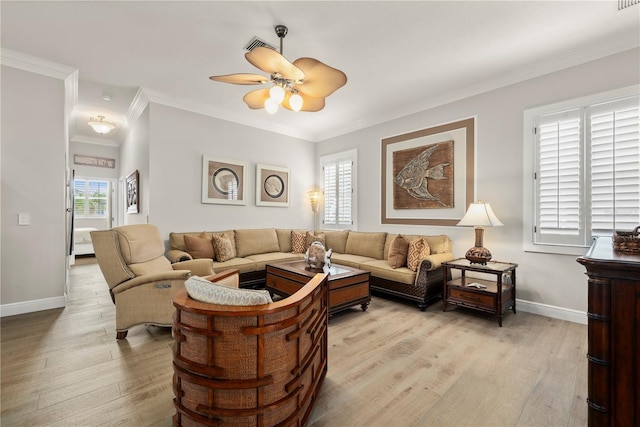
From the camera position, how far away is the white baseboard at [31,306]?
3.11m

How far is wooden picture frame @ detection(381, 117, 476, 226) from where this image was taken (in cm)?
391

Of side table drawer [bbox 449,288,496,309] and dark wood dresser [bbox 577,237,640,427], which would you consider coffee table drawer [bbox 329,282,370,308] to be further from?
dark wood dresser [bbox 577,237,640,427]

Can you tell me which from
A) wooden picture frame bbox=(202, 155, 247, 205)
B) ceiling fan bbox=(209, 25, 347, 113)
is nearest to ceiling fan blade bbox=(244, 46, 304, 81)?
ceiling fan bbox=(209, 25, 347, 113)

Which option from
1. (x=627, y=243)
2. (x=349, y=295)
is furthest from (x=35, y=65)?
(x=627, y=243)

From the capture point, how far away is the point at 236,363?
1.25 meters

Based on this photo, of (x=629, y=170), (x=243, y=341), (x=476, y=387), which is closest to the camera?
(x=243, y=341)

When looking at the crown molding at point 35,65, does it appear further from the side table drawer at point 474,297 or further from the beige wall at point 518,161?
the side table drawer at point 474,297

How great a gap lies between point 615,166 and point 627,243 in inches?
76.8

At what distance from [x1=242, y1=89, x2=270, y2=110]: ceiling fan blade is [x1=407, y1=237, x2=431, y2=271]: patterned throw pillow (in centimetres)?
258

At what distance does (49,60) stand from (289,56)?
2.87m

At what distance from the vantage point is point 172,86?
391 cm

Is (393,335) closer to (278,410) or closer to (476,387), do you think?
(476,387)

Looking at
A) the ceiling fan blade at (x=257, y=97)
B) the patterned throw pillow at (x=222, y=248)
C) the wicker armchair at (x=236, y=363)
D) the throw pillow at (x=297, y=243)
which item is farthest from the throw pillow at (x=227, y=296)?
the throw pillow at (x=297, y=243)

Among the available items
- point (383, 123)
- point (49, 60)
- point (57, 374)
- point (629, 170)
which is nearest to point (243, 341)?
point (57, 374)
